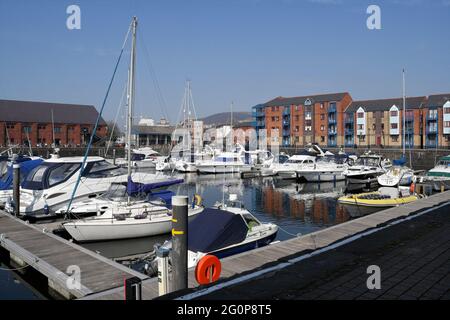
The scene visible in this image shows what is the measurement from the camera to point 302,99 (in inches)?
3760

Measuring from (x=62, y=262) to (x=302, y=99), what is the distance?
3469 inches

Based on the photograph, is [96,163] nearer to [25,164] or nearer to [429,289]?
[25,164]

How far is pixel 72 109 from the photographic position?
9506 cm

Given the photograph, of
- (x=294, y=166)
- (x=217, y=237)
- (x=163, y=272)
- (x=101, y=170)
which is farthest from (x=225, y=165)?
(x=163, y=272)

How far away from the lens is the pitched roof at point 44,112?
85.9 m

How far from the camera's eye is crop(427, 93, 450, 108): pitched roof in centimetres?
7599

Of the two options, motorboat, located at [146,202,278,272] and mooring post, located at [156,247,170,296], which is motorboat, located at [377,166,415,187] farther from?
mooring post, located at [156,247,170,296]

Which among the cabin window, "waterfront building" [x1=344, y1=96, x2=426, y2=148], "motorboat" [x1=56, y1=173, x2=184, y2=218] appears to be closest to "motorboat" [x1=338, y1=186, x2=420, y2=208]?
"motorboat" [x1=56, y1=173, x2=184, y2=218]

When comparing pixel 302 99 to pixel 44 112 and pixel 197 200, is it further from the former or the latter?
pixel 197 200

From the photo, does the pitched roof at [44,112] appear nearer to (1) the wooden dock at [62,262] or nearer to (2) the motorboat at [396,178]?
(2) the motorboat at [396,178]

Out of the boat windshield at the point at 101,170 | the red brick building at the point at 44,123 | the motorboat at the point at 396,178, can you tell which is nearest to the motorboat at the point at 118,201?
the boat windshield at the point at 101,170

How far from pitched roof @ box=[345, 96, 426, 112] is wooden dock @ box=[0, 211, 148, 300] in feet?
260

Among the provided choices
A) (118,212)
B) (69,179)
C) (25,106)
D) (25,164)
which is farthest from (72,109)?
(118,212)

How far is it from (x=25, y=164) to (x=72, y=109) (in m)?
72.4
